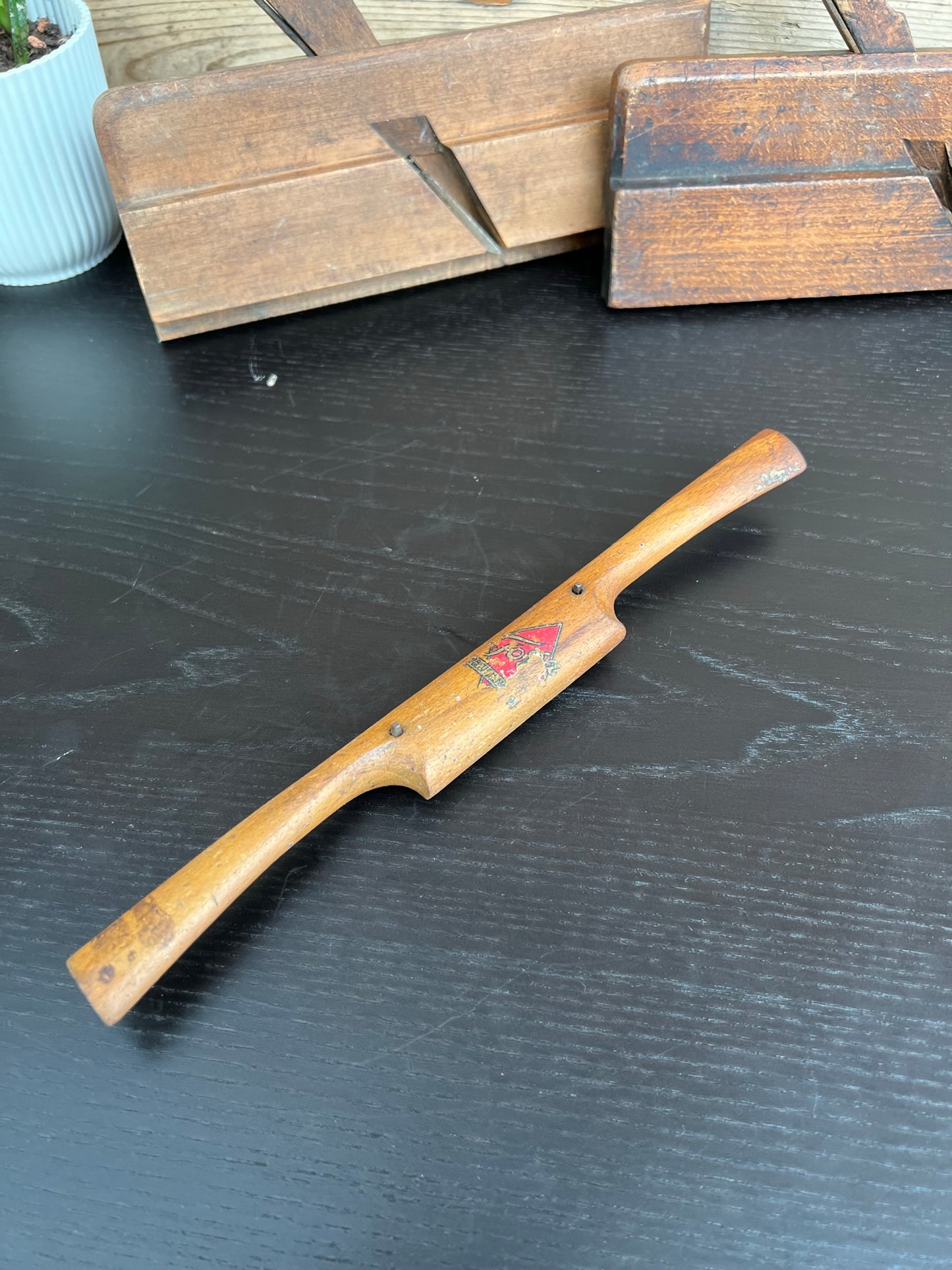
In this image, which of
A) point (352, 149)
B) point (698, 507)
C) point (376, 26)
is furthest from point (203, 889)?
point (376, 26)

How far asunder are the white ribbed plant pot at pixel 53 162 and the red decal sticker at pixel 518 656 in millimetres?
575

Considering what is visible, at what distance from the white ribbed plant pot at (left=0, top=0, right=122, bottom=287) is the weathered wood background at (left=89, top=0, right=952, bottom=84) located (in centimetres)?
15

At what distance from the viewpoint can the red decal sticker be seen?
580mm

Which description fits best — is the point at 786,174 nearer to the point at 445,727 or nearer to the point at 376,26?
the point at 376,26

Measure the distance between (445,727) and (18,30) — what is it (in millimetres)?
668

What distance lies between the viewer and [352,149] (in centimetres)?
80

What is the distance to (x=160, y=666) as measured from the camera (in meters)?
0.65

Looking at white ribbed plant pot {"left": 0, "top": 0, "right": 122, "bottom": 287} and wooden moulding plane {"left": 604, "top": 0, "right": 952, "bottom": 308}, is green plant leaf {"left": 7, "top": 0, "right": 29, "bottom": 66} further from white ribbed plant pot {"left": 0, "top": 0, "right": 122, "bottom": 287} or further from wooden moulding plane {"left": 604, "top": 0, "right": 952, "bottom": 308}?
wooden moulding plane {"left": 604, "top": 0, "right": 952, "bottom": 308}

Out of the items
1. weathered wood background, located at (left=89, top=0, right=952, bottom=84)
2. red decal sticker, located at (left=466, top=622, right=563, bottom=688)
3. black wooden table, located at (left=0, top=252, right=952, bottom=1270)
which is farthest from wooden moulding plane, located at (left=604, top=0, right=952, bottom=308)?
red decal sticker, located at (left=466, top=622, right=563, bottom=688)

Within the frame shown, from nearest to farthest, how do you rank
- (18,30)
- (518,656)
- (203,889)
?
(203,889) → (518,656) → (18,30)

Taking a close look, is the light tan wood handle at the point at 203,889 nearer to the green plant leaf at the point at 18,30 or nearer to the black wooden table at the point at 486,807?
the black wooden table at the point at 486,807

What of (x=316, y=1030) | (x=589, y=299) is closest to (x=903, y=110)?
(x=589, y=299)

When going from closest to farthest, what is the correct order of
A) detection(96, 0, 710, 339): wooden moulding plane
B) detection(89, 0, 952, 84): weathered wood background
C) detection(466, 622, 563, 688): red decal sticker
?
1. detection(466, 622, 563, 688): red decal sticker
2. detection(96, 0, 710, 339): wooden moulding plane
3. detection(89, 0, 952, 84): weathered wood background

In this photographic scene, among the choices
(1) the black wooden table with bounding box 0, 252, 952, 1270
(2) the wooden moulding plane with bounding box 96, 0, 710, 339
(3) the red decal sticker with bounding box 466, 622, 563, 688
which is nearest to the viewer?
(1) the black wooden table with bounding box 0, 252, 952, 1270
